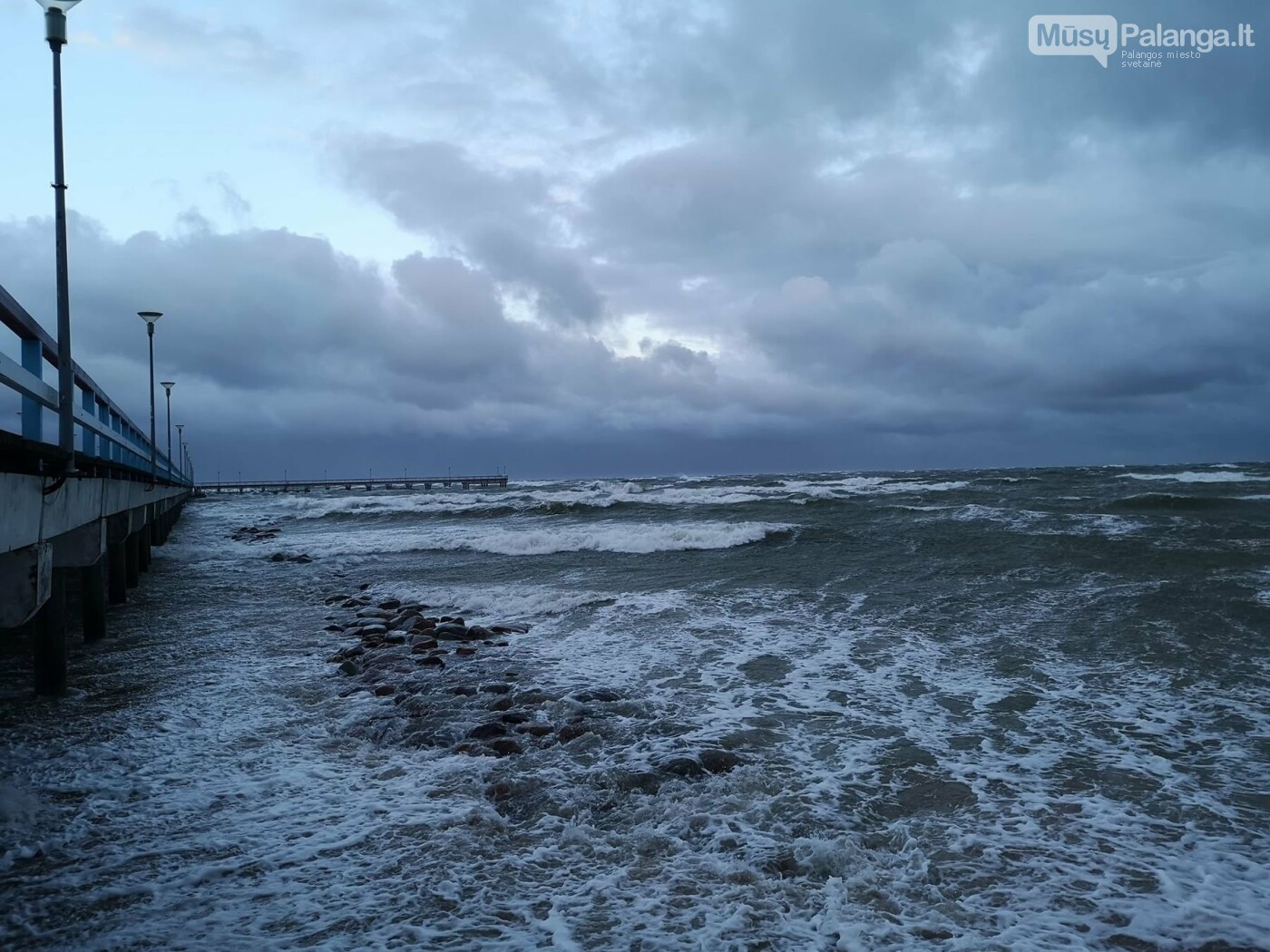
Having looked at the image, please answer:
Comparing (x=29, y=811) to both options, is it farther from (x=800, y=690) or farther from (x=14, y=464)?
(x=800, y=690)

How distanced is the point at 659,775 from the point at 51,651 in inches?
225

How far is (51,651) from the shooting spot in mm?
6676

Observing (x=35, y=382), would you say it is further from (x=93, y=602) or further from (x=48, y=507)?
(x=93, y=602)

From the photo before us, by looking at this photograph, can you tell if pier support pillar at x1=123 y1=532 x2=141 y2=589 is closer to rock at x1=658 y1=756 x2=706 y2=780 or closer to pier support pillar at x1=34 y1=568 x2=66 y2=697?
pier support pillar at x1=34 y1=568 x2=66 y2=697

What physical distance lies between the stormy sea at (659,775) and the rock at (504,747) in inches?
0.8

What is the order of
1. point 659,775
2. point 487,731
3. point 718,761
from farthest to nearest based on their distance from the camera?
point 487,731 < point 718,761 < point 659,775

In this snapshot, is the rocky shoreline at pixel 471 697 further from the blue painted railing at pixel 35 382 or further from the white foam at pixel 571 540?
the white foam at pixel 571 540

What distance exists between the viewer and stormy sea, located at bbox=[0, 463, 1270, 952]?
3.38m

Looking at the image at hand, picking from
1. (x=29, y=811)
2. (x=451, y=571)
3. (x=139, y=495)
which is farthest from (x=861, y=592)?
(x=139, y=495)

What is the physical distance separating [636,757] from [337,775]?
2.03 meters

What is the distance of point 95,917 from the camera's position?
3.27 m

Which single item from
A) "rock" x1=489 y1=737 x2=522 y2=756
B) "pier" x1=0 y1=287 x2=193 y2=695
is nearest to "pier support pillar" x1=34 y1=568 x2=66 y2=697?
"pier" x1=0 y1=287 x2=193 y2=695

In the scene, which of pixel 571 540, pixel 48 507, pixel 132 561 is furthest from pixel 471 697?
pixel 571 540

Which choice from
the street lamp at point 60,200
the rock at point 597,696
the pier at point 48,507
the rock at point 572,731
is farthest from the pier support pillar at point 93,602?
the rock at point 572,731
